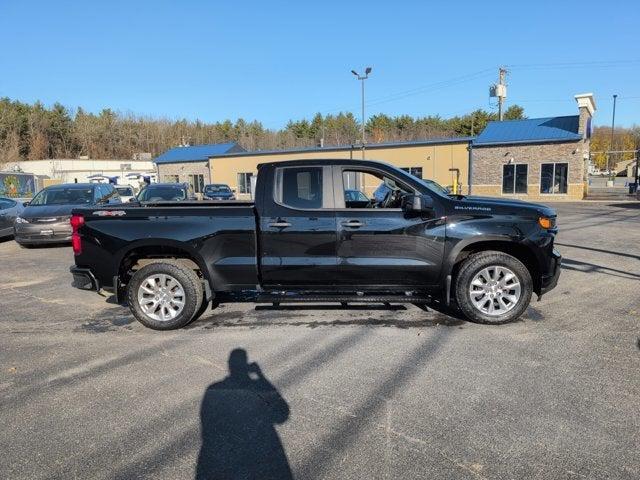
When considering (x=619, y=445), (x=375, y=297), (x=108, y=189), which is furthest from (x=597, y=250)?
(x=108, y=189)

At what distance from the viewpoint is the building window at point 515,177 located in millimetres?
33719

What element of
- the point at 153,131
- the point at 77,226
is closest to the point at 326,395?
the point at 77,226

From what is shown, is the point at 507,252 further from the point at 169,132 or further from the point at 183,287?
the point at 169,132

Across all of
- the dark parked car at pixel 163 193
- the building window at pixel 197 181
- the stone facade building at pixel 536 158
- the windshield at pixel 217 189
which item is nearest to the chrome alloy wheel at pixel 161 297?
the dark parked car at pixel 163 193

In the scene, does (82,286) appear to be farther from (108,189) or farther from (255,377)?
(108,189)

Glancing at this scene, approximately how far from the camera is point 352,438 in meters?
3.24

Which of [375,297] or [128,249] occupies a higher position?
[128,249]

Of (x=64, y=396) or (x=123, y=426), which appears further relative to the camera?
(x=64, y=396)

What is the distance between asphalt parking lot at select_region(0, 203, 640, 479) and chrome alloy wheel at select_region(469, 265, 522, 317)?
30 centimetres

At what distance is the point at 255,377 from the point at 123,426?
1.16m

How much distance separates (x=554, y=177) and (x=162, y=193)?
1064 inches

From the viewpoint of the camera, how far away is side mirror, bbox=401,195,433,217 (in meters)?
5.32

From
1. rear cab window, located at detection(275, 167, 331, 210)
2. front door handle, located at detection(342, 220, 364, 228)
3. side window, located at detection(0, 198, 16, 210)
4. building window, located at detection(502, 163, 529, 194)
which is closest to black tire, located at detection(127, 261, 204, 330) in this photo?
rear cab window, located at detection(275, 167, 331, 210)

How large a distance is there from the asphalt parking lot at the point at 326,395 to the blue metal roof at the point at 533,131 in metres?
29.3
